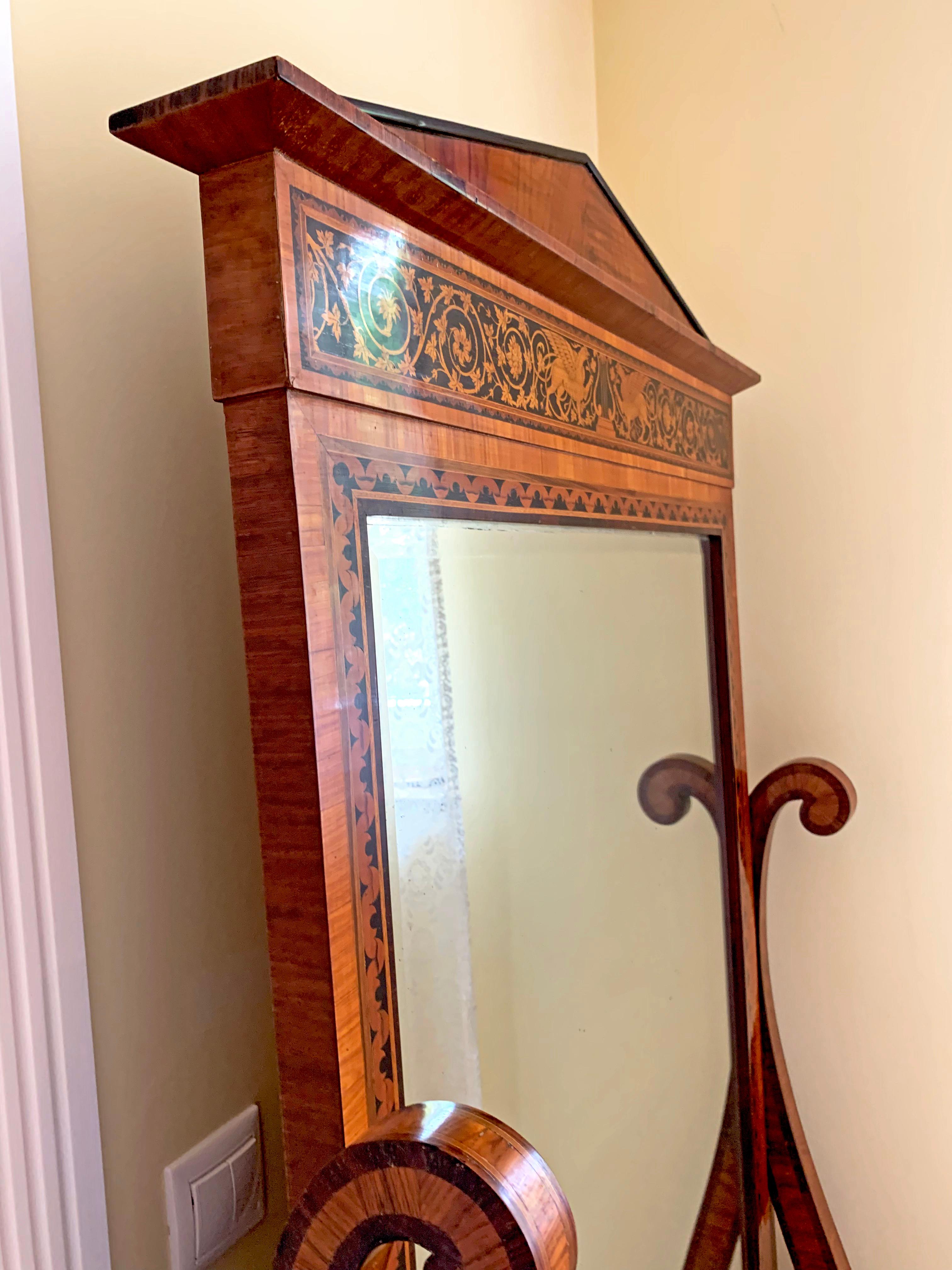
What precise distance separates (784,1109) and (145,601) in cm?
100

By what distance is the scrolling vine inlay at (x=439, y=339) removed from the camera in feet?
1.31

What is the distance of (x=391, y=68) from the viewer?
2.74 feet

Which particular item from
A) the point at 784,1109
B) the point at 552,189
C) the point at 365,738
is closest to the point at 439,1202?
the point at 365,738

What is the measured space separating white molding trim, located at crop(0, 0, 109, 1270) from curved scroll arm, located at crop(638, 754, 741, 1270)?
525 mm

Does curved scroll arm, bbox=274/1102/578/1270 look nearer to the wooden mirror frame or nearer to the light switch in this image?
the wooden mirror frame

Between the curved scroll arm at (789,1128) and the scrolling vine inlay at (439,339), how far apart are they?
1.79 ft

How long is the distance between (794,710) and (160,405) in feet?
3.10

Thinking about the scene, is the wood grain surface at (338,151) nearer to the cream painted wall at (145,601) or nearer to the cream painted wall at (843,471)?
the cream painted wall at (145,601)

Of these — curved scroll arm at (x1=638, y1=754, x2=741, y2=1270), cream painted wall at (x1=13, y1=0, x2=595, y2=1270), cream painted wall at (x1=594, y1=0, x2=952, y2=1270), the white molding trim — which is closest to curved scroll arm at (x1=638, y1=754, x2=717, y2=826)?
curved scroll arm at (x1=638, y1=754, x2=741, y2=1270)

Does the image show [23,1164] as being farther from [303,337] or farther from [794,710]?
[794,710]

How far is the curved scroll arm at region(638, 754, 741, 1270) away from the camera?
35.1 inches

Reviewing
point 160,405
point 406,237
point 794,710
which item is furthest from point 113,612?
point 794,710

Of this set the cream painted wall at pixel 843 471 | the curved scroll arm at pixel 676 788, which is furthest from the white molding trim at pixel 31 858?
the cream painted wall at pixel 843 471

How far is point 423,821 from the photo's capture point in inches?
18.9
